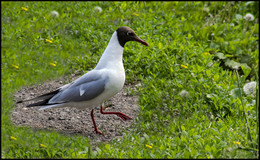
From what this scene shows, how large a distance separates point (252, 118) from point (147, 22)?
324 cm

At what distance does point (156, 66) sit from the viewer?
577 centimetres

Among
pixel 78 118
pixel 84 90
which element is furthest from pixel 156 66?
pixel 84 90

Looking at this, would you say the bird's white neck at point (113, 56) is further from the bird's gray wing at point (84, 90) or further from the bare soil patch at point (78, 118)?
the bare soil patch at point (78, 118)

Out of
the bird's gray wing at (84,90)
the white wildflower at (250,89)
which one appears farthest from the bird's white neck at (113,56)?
the white wildflower at (250,89)

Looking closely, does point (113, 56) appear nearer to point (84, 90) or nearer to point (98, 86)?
point (98, 86)

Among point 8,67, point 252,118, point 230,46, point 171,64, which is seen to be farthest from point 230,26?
point 8,67

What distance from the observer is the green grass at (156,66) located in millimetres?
4047

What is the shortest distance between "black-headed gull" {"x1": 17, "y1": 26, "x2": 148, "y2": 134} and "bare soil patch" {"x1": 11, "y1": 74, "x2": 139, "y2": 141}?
0.22m

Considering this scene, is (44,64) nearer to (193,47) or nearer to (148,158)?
(193,47)

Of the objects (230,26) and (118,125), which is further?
(230,26)

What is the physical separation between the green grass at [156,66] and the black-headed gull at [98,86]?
0.39 meters

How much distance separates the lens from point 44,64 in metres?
6.21

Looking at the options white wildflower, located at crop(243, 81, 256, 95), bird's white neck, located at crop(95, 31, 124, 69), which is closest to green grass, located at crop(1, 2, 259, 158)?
white wildflower, located at crop(243, 81, 256, 95)

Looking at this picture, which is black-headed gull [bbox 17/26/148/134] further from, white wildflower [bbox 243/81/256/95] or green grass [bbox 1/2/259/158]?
white wildflower [bbox 243/81/256/95]
